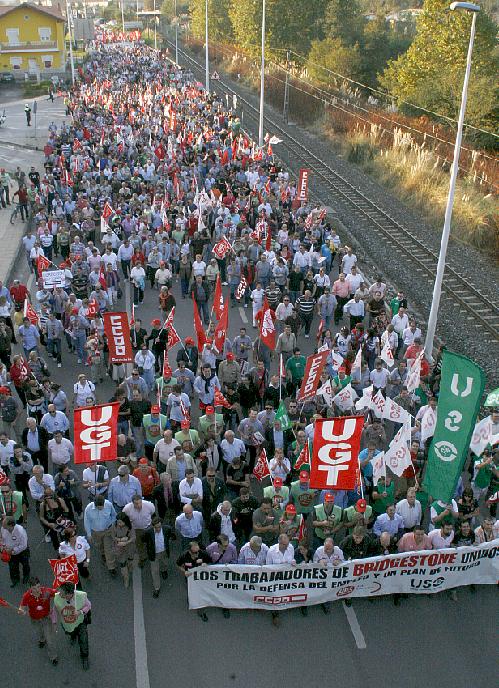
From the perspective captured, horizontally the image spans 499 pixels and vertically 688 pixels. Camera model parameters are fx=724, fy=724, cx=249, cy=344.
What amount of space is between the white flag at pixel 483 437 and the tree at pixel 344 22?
50.3 metres

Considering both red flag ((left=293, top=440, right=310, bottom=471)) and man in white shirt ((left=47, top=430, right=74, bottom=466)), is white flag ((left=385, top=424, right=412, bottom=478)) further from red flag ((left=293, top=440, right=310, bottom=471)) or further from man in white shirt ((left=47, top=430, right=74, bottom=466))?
man in white shirt ((left=47, top=430, right=74, bottom=466))

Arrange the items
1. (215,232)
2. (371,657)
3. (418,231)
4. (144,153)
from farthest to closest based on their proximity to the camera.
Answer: (144,153) < (418,231) < (215,232) < (371,657)

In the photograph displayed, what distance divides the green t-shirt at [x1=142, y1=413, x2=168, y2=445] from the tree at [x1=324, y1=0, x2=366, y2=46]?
50556 mm

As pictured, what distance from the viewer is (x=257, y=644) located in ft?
29.1

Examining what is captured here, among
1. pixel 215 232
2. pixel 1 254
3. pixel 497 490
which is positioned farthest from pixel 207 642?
pixel 1 254

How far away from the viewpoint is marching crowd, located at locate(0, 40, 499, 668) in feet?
31.1

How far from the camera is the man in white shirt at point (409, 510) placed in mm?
9750

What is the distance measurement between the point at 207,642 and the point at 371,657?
199 centimetres

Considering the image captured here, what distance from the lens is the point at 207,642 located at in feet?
29.1

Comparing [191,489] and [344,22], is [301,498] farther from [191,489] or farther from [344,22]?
[344,22]

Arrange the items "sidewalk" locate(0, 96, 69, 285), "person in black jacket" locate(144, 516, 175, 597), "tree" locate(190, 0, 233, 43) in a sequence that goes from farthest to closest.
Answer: "tree" locate(190, 0, 233, 43) → "sidewalk" locate(0, 96, 69, 285) → "person in black jacket" locate(144, 516, 175, 597)

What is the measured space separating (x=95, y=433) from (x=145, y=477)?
3.29 feet

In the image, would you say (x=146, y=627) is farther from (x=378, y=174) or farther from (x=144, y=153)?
(x=378, y=174)

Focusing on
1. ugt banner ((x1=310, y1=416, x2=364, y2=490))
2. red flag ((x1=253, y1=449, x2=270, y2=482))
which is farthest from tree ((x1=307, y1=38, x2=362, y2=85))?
ugt banner ((x1=310, y1=416, x2=364, y2=490))
